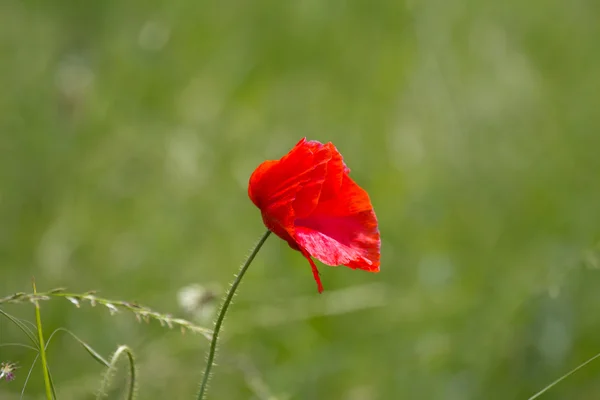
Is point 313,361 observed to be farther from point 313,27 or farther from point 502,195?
point 313,27

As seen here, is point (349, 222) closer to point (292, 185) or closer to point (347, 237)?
point (347, 237)

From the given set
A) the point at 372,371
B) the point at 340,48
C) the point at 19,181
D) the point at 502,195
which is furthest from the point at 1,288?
the point at 340,48

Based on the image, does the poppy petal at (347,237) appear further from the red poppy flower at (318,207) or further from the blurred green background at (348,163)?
the blurred green background at (348,163)

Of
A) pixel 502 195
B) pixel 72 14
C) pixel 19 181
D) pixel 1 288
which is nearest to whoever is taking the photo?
pixel 1 288

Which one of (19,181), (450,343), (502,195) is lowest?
(450,343)

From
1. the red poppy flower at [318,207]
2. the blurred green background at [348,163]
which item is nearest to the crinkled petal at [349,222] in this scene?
the red poppy flower at [318,207]

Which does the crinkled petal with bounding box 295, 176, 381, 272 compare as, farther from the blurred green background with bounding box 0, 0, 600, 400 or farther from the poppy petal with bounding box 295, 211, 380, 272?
the blurred green background with bounding box 0, 0, 600, 400

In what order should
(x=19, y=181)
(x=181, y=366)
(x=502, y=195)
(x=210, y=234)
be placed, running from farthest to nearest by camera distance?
1. (x=502, y=195)
2. (x=210, y=234)
3. (x=19, y=181)
4. (x=181, y=366)
